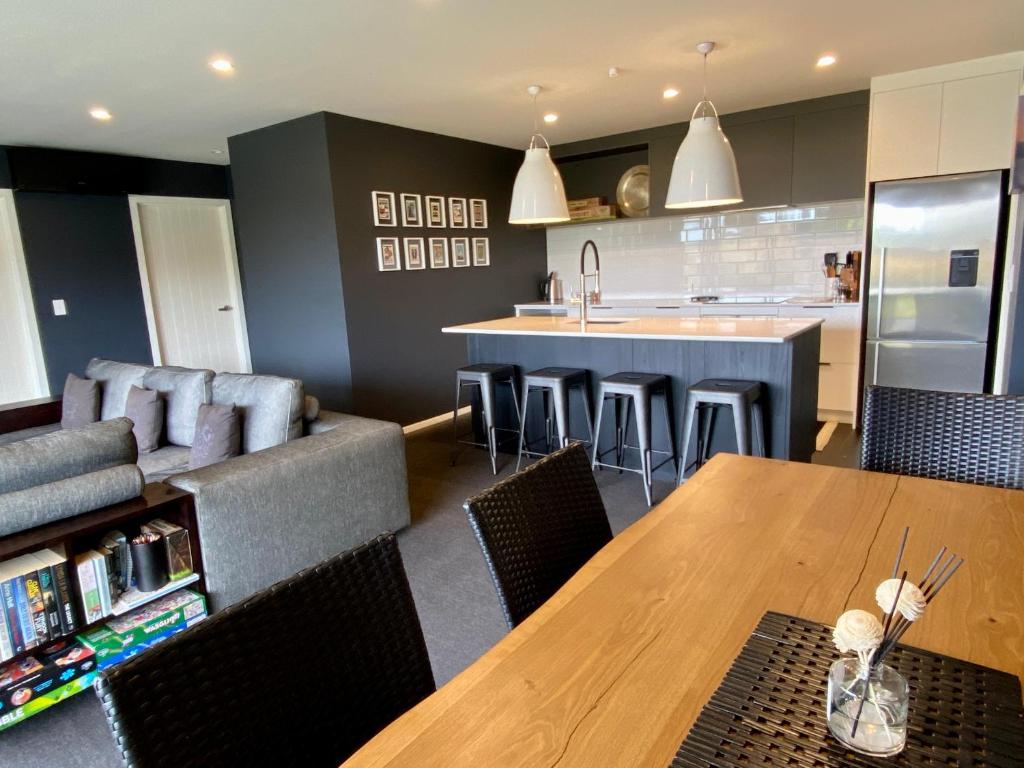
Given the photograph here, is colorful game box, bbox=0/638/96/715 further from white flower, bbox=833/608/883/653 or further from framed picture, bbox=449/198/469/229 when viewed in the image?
framed picture, bbox=449/198/469/229

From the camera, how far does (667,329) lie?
11.7ft

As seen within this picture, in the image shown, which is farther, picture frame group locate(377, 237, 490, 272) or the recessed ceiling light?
picture frame group locate(377, 237, 490, 272)

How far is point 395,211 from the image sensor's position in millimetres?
5043

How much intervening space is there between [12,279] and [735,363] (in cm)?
548

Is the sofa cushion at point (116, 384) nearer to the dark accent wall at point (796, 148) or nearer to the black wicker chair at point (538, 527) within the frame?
the black wicker chair at point (538, 527)

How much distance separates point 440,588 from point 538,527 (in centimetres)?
150

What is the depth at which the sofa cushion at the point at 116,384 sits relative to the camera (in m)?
3.86

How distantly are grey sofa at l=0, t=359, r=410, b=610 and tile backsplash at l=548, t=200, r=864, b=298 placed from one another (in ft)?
12.6

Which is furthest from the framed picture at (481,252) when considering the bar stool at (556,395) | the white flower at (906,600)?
the white flower at (906,600)

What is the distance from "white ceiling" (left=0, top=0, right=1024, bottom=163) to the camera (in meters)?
2.87

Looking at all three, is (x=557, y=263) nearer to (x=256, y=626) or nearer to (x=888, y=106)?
(x=888, y=106)

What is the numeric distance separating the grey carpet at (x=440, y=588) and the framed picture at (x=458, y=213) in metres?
2.08

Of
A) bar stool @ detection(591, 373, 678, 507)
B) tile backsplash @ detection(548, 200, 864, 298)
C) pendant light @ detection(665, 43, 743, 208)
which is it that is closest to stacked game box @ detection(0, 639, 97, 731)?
bar stool @ detection(591, 373, 678, 507)

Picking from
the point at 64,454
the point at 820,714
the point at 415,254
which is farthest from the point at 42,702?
the point at 415,254
